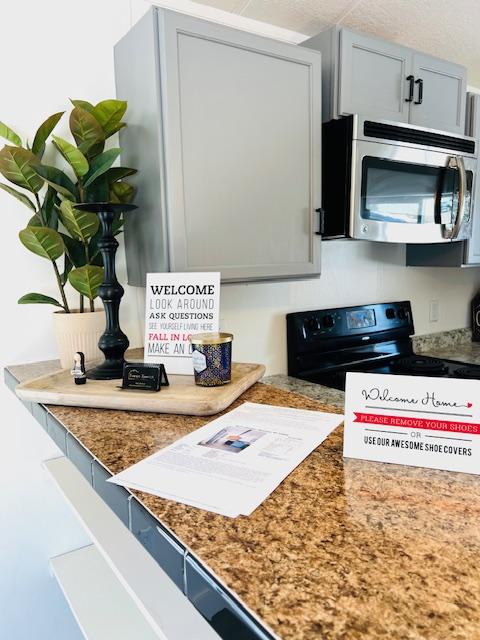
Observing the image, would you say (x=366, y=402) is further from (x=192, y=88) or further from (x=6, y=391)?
(x=6, y=391)

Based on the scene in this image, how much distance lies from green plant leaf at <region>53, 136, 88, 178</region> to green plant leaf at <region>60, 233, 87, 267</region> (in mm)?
211

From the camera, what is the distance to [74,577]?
4.32 ft

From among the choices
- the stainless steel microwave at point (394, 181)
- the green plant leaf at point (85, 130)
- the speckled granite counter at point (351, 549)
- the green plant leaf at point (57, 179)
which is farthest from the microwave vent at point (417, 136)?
the speckled granite counter at point (351, 549)

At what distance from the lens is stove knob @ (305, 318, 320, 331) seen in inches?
76.3

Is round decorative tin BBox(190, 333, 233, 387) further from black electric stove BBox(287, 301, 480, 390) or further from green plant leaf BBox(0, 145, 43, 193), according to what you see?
black electric stove BBox(287, 301, 480, 390)

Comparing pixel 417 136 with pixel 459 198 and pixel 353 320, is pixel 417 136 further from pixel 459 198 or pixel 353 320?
pixel 353 320

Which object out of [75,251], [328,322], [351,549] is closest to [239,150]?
[75,251]

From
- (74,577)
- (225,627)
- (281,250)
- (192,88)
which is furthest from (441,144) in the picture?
(74,577)

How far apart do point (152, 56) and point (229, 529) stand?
119 cm

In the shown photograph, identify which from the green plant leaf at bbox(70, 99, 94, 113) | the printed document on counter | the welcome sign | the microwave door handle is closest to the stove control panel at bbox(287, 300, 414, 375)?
the microwave door handle

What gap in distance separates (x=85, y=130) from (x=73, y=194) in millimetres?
179

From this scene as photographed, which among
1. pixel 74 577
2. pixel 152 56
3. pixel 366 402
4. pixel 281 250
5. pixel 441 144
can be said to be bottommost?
pixel 74 577

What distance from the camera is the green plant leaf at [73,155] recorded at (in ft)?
3.92

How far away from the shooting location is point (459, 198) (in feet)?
5.92
